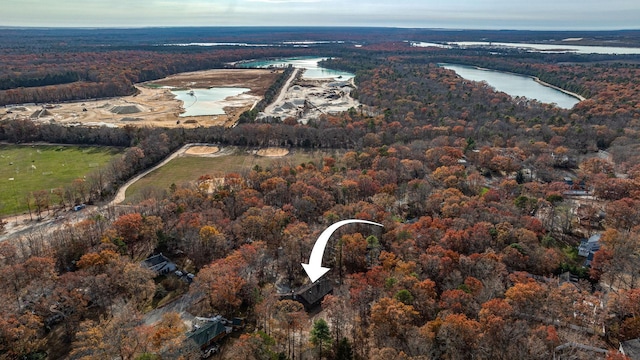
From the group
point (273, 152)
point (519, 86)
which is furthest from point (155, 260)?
point (519, 86)

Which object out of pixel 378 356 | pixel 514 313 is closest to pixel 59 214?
pixel 378 356

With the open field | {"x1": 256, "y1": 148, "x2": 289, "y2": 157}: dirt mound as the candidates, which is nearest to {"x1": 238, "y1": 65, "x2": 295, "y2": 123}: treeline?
the open field

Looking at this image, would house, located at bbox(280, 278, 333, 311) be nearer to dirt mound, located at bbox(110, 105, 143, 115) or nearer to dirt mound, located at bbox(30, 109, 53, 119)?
dirt mound, located at bbox(110, 105, 143, 115)

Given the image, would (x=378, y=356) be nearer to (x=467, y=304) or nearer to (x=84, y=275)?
(x=467, y=304)

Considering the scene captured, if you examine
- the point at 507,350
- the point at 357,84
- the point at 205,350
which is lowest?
the point at 205,350

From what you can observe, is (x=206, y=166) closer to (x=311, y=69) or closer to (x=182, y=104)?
(x=182, y=104)

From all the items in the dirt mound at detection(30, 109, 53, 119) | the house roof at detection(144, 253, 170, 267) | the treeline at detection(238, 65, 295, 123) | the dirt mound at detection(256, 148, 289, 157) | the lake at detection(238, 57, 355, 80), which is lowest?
the house roof at detection(144, 253, 170, 267)
